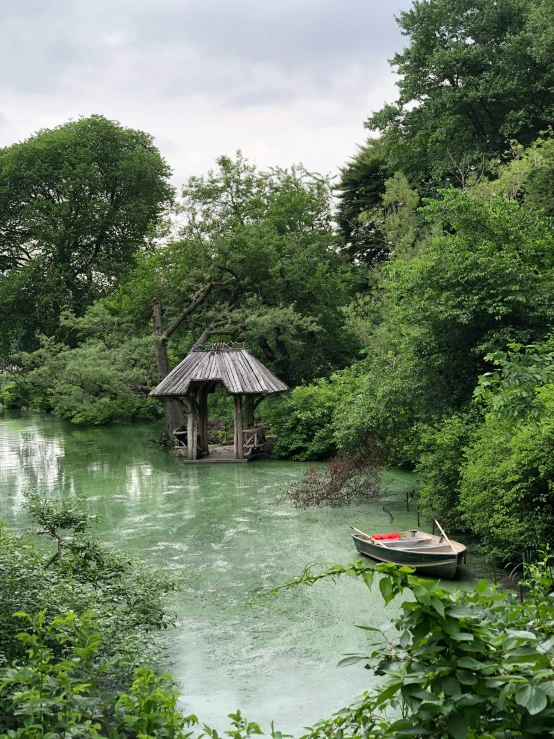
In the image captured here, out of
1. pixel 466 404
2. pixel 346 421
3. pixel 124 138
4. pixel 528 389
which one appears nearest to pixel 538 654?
pixel 528 389

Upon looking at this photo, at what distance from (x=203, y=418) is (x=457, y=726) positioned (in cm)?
1886

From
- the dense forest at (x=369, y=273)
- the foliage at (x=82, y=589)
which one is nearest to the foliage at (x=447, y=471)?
the dense forest at (x=369, y=273)

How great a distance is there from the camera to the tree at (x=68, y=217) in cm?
3125

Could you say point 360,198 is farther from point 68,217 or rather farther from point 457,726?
point 457,726

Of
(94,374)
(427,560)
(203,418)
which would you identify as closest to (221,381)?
(203,418)

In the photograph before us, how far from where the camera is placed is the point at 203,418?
20578 millimetres

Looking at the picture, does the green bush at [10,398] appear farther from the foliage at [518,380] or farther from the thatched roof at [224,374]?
the foliage at [518,380]

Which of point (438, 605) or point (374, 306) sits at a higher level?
point (374, 306)

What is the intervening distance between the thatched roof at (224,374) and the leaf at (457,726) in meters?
16.7

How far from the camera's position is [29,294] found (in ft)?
104

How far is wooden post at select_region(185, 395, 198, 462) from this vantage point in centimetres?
1933

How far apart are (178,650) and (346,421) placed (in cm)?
729

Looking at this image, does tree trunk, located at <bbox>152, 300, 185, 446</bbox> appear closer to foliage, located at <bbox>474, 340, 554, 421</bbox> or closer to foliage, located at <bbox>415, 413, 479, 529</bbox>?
foliage, located at <bbox>415, 413, 479, 529</bbox>

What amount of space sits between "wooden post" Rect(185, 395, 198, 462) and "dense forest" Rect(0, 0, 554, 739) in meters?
2.12
